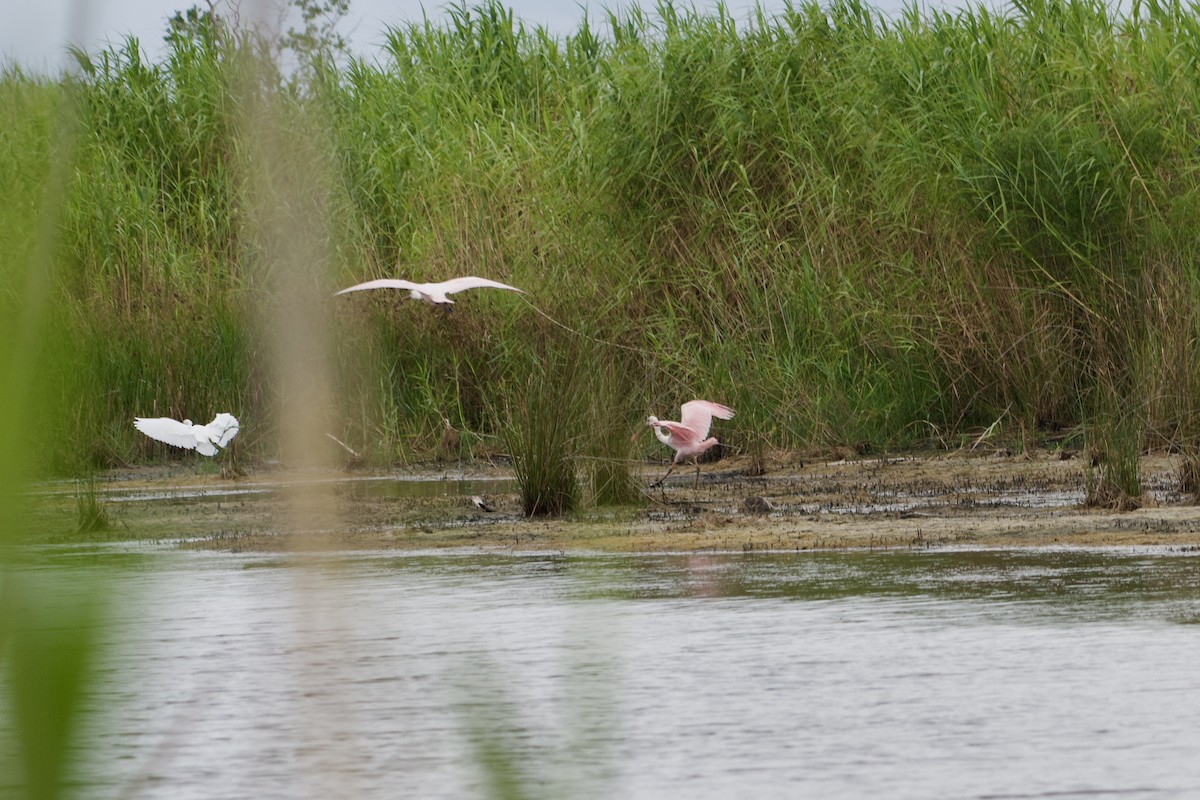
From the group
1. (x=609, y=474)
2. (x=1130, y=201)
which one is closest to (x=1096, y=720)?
(x=609, y=474)

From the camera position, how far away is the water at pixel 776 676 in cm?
323

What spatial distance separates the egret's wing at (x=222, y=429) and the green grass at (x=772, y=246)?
34.3 inches

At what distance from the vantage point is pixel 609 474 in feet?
27.6

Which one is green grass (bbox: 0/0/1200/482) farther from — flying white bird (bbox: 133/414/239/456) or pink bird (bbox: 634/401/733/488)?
flying white bird (bbox: 133/414/239/456)

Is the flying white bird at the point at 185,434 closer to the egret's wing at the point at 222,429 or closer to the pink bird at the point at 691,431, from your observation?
the egret's wing at the point at 222,429

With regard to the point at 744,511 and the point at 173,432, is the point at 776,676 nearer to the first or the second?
the point at 744,511

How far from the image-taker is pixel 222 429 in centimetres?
1035

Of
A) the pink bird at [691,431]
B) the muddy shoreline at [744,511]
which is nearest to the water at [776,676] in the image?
the muddy shoreline at [744,511]

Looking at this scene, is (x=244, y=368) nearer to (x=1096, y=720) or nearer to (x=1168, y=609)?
(x=1168, y=609)

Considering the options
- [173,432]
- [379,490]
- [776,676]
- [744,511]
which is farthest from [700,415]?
[776,676]

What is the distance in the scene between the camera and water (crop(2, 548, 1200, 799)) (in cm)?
323

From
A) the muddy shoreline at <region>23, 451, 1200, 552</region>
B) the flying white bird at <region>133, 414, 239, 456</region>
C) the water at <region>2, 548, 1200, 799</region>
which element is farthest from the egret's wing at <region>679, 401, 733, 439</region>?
the water at <region>2, 548, 1200, 799</region>

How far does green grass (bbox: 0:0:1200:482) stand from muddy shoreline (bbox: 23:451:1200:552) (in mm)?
457

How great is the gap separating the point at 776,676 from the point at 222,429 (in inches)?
258
